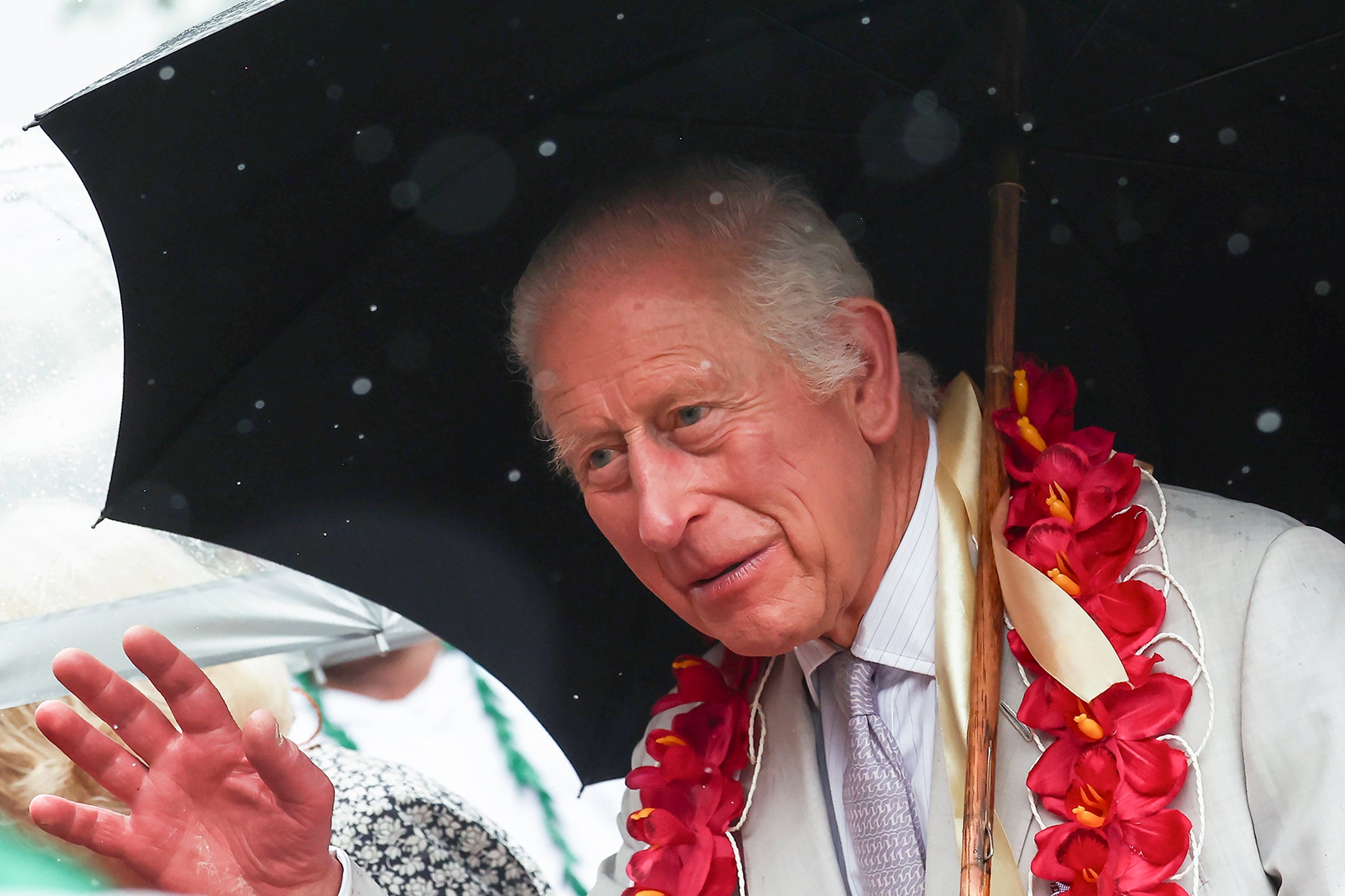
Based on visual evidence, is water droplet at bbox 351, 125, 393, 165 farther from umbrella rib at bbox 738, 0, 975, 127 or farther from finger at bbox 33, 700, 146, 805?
finger at bbox 33, 700, 146, 805

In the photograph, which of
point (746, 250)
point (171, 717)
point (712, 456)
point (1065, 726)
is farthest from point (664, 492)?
point (171, 717)

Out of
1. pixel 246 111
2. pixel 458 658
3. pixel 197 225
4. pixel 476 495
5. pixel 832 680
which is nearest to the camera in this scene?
pixel 246 111

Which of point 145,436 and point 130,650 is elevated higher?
point 145,436

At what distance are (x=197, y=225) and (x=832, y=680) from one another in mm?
1231

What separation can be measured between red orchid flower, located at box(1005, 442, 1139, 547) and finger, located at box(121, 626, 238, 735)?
1235 mm

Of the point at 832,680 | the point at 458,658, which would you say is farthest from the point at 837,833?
the point at 458,658

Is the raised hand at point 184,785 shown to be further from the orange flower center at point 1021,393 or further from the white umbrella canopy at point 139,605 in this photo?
the white umbrella canopy at point 139,605

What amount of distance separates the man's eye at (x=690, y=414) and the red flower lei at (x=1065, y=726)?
1.55 ft

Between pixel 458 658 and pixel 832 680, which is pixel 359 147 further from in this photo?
pixel 458 658

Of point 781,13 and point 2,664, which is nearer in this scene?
point 781,13

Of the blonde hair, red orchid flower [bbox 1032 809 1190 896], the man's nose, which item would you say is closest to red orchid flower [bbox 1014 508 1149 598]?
red orchid flower [bbox 1032 809 1190 896]

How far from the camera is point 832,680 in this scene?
194 cm

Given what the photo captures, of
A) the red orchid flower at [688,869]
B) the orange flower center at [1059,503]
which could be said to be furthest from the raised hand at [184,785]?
the orange flower center at [1059,503]

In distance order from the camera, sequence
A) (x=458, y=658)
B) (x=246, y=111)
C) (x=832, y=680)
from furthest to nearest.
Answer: (x=458, y=658), (x=832, y=680), (x=246, y=111)
